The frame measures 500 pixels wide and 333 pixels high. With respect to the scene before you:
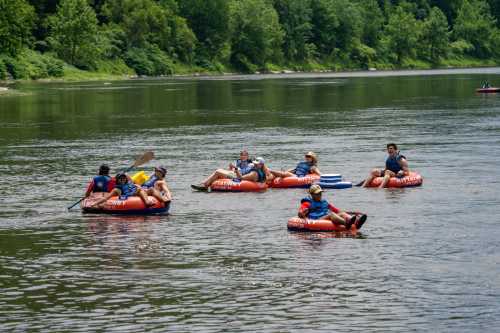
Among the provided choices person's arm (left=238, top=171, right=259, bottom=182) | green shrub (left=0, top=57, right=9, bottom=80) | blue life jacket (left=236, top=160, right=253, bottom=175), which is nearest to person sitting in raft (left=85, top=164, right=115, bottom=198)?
person's arm (left=238, top=171, right=259, bottom=182)

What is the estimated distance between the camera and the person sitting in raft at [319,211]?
99.2 ft

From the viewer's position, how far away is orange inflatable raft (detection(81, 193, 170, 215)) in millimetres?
34000

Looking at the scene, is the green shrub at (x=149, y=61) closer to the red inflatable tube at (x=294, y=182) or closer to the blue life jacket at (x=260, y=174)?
the red inflatable tube at (x=294, y=182)

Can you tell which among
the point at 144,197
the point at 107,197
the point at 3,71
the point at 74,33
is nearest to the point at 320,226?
the point at 144,197

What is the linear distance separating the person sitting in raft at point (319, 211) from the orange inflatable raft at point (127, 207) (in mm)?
5486

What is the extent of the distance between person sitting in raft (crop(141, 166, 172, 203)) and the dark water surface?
0.77 m

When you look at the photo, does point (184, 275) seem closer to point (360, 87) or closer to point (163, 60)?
point (360, 87)

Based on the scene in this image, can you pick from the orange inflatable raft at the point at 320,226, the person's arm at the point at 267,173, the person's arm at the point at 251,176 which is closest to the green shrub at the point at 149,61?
the person's arm at the point at 267,173

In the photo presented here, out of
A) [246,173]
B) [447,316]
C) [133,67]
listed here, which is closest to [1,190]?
[246,173]

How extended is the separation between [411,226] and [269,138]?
30.9 meters

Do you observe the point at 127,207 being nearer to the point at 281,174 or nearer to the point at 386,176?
the point at 281,174

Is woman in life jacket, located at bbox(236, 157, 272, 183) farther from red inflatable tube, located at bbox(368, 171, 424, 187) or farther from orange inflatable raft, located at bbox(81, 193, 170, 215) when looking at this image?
orange inflatable raft, located at bbox(81, 193, 170, 215)

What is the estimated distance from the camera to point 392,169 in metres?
39.9

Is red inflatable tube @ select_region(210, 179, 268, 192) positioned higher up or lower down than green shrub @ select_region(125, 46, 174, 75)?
lower down
